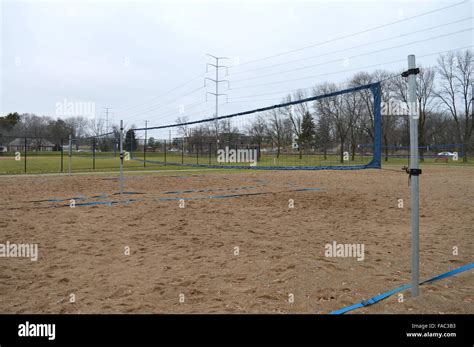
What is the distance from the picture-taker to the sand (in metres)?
2.86

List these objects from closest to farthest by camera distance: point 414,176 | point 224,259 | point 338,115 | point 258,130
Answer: point 414,176 → point 224,259 → point 338,115 → point 258,130

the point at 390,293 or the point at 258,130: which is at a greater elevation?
the point at 258,130

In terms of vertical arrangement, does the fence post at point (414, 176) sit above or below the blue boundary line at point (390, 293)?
above

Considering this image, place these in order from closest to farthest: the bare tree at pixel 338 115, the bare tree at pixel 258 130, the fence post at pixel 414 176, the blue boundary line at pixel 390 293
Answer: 1. the blue boundary line at pixel 390 293
2. the fence post at pixel 414 176
3. the bare tree at pixel 338 115
4. the bare tree at pixel 258 130

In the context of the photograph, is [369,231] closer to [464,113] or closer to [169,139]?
[169,139]

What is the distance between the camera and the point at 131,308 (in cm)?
274

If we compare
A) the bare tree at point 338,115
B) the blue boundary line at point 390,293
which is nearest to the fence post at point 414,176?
the blue boundary line at point 390,293

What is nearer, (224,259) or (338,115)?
(224,259)

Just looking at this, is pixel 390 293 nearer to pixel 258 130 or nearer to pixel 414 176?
pixel 414 176

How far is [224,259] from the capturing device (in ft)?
13.3

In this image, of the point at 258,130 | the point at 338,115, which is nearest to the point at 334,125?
the point at 338,115

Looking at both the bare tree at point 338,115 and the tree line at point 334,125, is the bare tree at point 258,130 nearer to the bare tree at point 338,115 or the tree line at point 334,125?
the tree line at point 334,125

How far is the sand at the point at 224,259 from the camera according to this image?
9.39ft
